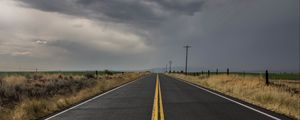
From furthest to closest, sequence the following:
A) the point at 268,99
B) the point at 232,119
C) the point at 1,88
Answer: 1. the point at 1,88
2. the point at 268,99
3. the point at 232,119

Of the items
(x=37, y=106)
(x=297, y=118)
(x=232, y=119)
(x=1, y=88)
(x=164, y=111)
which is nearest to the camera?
(x=232, y=119)

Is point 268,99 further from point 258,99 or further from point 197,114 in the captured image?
point 197,114

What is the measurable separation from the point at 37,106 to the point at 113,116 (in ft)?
12.8

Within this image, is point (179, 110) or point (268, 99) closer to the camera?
point (179, 110)

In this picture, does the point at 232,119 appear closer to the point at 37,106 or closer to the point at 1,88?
the point at 37,106

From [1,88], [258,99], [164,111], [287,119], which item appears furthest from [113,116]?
[1,88]

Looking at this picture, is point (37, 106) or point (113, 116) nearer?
point (113, 116)

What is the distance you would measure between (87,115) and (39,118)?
1.58m

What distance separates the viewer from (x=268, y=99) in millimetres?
19375

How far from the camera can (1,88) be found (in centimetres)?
2289

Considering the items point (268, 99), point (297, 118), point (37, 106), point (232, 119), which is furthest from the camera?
point (268, 99)

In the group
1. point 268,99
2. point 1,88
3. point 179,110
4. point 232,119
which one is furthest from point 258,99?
point 1,88

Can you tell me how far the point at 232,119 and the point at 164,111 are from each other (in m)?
2.80

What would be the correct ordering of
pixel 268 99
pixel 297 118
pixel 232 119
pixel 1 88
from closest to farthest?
pixel 232 119
pixel 297 118
pixel 268 99
pixel 1 88
